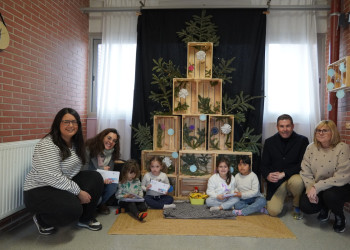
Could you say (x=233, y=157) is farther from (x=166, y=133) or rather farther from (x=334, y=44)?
(x=334, y=44)

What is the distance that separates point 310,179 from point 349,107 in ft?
3.30

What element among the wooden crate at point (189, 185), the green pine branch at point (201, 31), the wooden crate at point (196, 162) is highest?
the green pine branch at point (201, 31)

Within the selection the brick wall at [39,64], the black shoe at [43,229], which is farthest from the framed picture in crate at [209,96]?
the black shoe at [43,229]

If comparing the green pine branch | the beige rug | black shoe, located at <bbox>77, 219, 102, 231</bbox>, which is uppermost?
the green pine branch

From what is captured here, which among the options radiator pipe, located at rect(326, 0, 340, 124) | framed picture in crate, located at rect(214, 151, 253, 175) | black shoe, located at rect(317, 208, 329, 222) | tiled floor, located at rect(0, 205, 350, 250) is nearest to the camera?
tiled floor, located at rect(0, 205, 350, 250)

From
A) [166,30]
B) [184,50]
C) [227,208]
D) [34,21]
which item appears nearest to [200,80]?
[184,50]

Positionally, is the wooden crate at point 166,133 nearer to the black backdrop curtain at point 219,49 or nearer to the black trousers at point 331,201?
the black backdrop curtain at point 219,49

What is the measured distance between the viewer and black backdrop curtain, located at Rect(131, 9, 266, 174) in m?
3.77

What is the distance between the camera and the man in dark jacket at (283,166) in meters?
2.87

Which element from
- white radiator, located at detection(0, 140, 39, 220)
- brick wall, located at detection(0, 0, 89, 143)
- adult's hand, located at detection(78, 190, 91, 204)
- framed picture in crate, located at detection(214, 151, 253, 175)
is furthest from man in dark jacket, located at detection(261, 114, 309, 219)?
brick wall, located at detection(0, 0, 89, 143)

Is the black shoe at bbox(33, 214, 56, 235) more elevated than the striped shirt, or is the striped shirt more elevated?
the striped shirt

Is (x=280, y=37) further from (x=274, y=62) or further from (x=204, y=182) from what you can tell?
(x=204, y=182)

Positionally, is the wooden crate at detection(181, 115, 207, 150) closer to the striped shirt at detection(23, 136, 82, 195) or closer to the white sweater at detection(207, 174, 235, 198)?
the white sweater at detection(207, 174, 235, 198)

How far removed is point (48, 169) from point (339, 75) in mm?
3061
